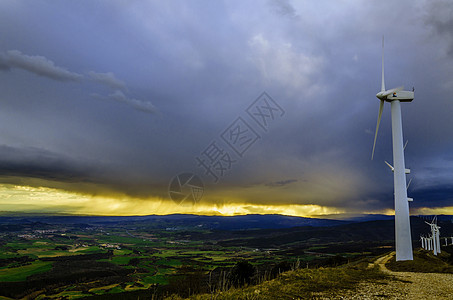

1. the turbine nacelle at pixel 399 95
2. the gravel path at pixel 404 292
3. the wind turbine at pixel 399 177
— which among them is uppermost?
the turbine nacelle at pixel 399 95

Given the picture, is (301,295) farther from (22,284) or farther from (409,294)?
(22,284)

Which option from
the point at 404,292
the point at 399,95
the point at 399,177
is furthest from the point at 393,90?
the point at 404,292

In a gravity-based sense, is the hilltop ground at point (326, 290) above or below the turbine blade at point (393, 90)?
below

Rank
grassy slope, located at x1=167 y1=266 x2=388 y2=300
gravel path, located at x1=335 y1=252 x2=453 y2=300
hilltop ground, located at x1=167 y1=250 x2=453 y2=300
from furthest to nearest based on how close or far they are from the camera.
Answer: gravel path, located at x1=335 y1=252 x2=453 y2=300
hilltop ground, located at x1=167 y1=250 x2=453 y2=300
grassy slope, located at x1=167 y1=266 x2=388 y2=300

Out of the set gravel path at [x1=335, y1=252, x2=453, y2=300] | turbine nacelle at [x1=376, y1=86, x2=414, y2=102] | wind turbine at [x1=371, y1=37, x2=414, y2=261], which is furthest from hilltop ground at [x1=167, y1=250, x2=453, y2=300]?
turbine nacelle at [x1=376, y1=86, x2=414, y2=102]

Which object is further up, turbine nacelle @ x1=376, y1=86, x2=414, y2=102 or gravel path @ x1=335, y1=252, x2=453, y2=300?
turbine nacelle @ x1=376, y1=86, x2=414, y2=102

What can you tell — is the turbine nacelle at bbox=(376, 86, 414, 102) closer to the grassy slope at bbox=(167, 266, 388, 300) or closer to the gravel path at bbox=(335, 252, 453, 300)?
the gravel path at bbox=(335, 252, 453, 300)

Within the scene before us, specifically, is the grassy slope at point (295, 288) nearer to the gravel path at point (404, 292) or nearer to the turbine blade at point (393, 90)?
the gravel path at point (404, 292)

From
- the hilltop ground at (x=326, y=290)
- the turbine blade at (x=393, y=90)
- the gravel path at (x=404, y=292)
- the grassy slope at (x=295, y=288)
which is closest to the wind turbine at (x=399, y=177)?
the turbine blade at (x=393, y=90)

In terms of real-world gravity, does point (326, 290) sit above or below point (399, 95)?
below

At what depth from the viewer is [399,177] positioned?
41000mm

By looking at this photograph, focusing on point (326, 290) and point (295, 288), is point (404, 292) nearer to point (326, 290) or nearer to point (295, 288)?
point (326, 290)

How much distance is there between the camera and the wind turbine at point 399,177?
3969 centimetres

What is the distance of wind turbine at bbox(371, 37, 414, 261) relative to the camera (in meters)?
39.7
